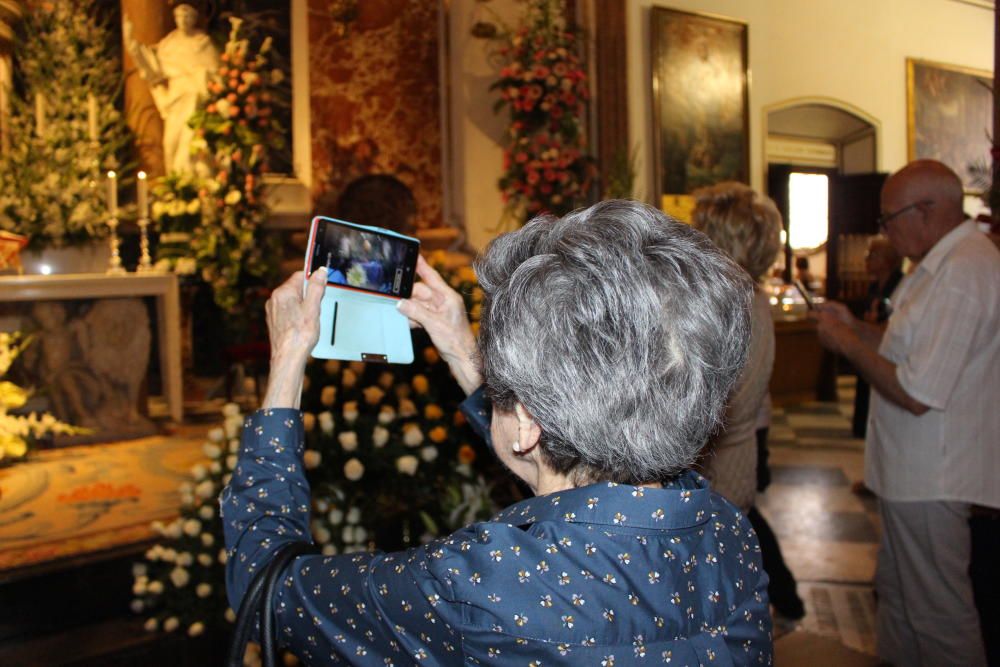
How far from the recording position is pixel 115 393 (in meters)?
5.34

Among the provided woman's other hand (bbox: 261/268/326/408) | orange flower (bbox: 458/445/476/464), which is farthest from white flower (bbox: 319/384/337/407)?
woman's other hand (bbox: 261/268/326/408)

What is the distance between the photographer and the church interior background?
3150 millimetres

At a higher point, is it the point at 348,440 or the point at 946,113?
the point at 946,113

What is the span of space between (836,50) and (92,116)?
7863 mm

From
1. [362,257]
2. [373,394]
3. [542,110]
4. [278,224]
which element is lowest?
[373,394]

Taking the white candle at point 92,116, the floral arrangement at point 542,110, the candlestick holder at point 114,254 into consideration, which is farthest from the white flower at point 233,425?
the floral arrangement at point 542,110

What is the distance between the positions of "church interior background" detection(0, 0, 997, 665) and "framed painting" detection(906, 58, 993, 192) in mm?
2202

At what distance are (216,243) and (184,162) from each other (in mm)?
640

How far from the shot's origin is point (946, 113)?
11.3 metres

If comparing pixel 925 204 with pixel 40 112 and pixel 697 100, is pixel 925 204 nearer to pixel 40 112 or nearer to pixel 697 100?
pixel 40 112

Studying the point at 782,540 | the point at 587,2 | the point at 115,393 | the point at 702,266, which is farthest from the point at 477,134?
the point at 702,266

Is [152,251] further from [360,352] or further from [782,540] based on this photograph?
[360,352]

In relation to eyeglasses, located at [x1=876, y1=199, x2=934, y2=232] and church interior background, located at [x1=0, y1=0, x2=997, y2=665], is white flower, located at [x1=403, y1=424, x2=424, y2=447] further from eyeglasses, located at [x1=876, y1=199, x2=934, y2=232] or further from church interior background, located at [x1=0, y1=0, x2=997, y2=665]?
eyeglasses, located at [x1=876, y1=199, x2=934, y2=232]

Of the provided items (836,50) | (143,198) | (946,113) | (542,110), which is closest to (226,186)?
(143,198)
